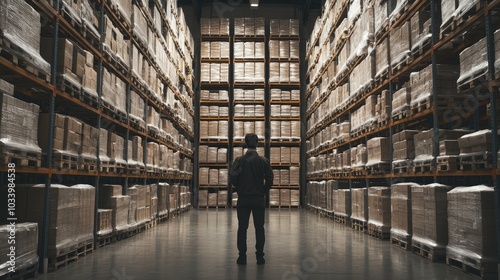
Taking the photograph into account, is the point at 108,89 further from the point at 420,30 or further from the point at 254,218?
the point at 420,30

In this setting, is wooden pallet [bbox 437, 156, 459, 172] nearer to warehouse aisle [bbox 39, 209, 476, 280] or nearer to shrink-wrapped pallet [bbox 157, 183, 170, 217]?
warehouse aisle [bbox 39, 209, 476, 280]

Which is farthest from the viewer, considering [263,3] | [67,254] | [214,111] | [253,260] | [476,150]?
[263,3]

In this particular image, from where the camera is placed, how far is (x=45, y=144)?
16.8 ft

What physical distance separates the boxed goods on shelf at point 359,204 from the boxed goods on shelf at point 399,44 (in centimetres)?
268

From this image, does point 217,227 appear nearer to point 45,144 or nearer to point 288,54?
point 45,144

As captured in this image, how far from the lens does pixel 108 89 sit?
709cm

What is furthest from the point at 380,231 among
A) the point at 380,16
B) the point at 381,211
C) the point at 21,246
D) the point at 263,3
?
the point at 263,3

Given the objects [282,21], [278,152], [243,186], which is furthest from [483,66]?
[282,21]

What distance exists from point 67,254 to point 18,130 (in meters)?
1.73

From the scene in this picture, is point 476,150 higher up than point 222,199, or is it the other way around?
point 476,150

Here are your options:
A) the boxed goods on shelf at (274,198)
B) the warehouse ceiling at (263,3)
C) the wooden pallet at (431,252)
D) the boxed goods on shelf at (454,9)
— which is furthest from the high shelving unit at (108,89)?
the warehouse ceiling at (263,3)

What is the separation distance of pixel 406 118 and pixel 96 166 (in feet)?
15.0

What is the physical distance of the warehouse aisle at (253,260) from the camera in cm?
481

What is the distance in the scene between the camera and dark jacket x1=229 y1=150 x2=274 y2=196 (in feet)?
17.8
